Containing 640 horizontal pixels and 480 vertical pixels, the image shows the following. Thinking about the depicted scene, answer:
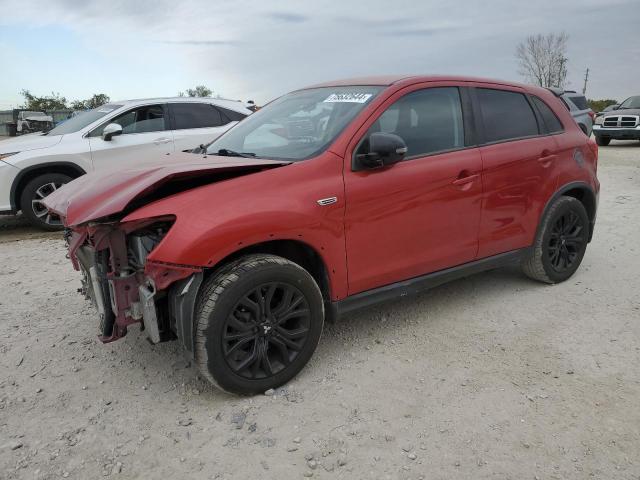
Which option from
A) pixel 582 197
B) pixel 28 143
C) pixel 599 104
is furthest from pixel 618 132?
pixel 599 104

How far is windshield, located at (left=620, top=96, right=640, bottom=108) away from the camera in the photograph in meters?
18.3

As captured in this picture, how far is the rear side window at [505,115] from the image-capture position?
4027 mm

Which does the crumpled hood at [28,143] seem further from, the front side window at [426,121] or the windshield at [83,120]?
the front side window at [426,121]

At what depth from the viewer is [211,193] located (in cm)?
286

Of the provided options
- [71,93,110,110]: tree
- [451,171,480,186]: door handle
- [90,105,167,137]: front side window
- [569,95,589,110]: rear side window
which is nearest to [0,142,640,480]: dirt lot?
[451,171,480,186]: door handle

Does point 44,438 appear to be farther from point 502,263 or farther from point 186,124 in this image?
point 186,124

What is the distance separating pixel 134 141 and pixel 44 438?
5751 millimetres

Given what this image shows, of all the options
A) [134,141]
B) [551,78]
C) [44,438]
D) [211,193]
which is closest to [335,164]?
[211,193]

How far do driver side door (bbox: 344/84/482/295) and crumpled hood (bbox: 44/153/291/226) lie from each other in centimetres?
60

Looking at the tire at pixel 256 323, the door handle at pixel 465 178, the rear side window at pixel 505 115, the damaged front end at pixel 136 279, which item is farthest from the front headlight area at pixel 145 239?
the rear side window at pixel 505 115

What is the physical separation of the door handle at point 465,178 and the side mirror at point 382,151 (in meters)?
0.61

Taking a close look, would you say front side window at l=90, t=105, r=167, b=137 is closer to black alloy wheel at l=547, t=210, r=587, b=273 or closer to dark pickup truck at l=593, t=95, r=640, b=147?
black alloy wheel at l=547, t=210, r=587, b=273

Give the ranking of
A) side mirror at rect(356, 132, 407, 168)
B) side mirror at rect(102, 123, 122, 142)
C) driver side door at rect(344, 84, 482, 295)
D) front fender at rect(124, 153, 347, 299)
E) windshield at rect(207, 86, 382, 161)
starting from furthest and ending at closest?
side mirror at rect(102, 123, 122, 142)
windshield at rect(207, 86, 382, 161)
driver side door at rect(344, 84, 482, 295)
side mirror at rect(356, 132, 407, 168)
front fender at rect(124, 153, 347, 299)

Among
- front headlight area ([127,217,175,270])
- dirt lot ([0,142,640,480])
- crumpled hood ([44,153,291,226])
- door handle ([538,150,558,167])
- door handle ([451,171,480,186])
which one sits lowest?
dirt lot ([0,142,640,480])
